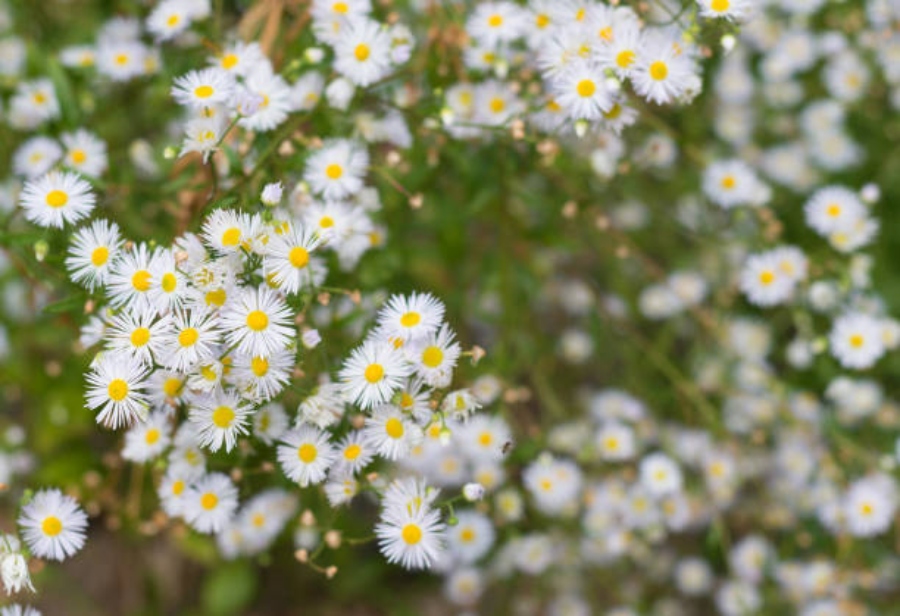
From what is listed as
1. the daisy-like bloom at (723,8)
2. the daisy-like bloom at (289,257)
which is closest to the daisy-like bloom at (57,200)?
the daisy-like bloom at (289,257)

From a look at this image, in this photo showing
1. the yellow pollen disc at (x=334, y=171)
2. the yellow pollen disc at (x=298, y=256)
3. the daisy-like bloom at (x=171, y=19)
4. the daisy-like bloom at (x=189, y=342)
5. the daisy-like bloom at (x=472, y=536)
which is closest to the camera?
the daisy-like bloom at (x=189, y=342)

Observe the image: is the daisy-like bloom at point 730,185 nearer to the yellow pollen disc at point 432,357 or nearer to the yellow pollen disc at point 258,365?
the yellow pollen disc at point 432,357

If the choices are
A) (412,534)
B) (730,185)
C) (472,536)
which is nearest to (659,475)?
(472,536)

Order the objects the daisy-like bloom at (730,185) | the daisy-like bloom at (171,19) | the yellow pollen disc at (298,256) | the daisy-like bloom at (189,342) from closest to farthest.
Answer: the daisy-like bloom at (189,342) < the yellow pollen disc at (298,256) < the daisy-like bloom at (171,19) < the daisy-like bloom at (730,185)

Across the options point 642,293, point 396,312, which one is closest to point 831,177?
point 642,293

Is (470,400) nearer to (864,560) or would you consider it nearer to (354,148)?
(354,148)

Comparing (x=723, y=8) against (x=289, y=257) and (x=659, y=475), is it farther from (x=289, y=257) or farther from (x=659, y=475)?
(x=659, y=475)
